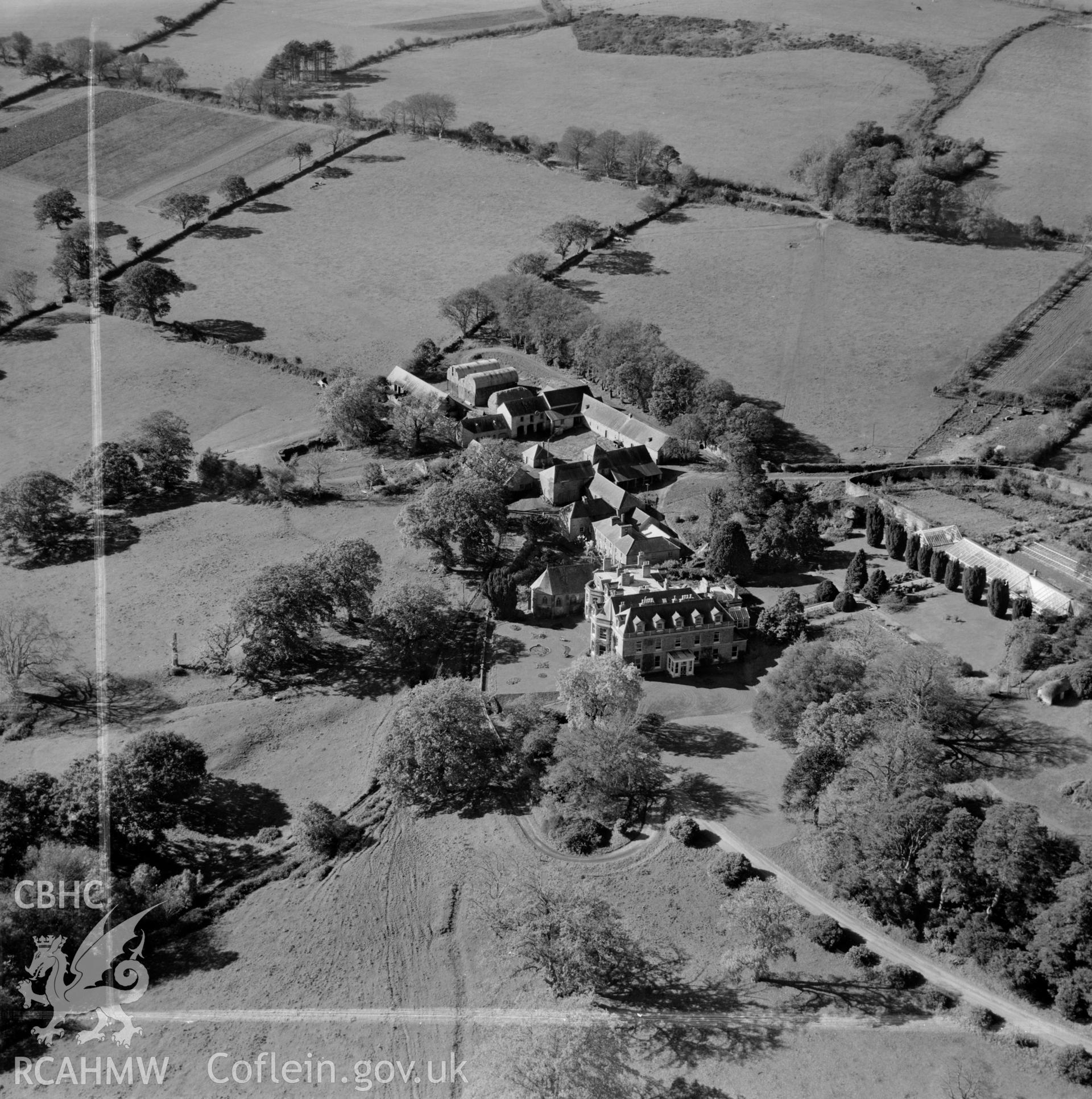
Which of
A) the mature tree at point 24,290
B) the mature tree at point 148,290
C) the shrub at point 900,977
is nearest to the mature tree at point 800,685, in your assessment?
the shrub at point 900,977

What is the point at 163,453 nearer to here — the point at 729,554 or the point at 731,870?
the point at 729,554

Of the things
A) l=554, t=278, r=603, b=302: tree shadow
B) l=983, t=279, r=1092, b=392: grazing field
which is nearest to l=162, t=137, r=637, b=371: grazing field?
l=554, t=278, r=603, b=302: tree shadow

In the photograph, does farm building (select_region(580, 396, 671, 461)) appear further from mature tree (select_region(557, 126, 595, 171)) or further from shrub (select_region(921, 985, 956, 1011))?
mature tree (select_region(557, 126, 595, 171))

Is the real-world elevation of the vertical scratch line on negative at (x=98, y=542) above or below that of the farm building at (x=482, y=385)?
below

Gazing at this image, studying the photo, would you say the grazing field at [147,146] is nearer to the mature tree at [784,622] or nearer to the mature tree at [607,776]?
the mature tree at [784,622]

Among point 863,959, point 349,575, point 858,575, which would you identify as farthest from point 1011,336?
point 863,959

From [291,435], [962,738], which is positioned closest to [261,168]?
[291,435]

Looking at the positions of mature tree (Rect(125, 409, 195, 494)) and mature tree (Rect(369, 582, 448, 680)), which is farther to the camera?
mature tree (Rect(125, 409, 195, 494))
